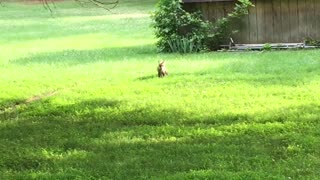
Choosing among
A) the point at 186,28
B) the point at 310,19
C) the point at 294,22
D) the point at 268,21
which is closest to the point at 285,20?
the point at 294,22

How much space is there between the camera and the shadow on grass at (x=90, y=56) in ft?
62.2

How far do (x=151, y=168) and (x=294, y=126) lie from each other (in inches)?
99.1

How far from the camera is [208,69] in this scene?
15.7m

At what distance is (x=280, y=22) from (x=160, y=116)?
1118 centimetres

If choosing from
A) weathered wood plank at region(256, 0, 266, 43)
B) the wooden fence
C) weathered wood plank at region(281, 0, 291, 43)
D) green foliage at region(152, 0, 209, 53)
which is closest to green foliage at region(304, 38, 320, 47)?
the wooden fence

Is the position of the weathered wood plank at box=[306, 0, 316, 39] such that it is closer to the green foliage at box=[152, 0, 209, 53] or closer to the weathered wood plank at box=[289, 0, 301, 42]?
the weathered wood plank at box=[289, 0, 301, 42]

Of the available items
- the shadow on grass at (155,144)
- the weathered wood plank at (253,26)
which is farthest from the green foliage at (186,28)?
the shadow on grass at (155,144)

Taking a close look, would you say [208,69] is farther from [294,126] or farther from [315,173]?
[315,173]

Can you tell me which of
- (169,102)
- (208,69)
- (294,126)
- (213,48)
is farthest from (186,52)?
(294,126)

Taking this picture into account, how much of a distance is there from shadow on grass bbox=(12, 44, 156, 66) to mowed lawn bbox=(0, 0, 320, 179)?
0.11ft

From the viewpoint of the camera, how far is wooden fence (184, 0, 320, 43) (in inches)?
795

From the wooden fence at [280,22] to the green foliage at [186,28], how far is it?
371 millimetres

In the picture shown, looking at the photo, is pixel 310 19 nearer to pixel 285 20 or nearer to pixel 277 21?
pixel 285 20

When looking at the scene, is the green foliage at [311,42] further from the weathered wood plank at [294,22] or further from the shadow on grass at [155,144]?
the shadow on grass at [155,144]
